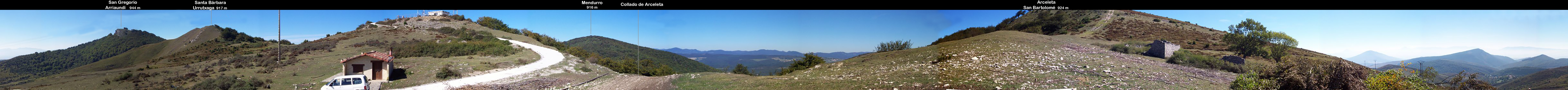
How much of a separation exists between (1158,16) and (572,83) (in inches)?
935

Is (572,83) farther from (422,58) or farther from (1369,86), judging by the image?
(1369,86)

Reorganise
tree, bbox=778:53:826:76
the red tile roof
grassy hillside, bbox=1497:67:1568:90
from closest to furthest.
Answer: grassy hillside, bbox=1497:67:1568:90, the red tile roof, tree, bbox=778:53:826:76

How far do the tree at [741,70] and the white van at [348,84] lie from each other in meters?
8.42

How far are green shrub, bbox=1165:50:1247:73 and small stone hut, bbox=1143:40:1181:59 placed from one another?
0.80ft

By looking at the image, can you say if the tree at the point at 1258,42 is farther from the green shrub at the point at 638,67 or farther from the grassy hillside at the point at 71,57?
the grassy hillside at the point at 71,57

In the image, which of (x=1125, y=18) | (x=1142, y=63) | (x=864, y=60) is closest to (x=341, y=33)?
(x=864, y=60)

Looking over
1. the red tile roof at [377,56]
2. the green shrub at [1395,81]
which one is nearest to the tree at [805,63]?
the red tile roof at [377,56]

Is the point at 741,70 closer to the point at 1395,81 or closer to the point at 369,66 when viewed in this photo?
the point at 369,66

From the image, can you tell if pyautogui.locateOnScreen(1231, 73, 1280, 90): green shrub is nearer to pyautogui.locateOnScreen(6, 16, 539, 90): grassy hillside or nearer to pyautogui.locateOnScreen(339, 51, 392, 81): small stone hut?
pyautogui.locateOnScreen(6, 16, 539, 90): grassy hillside

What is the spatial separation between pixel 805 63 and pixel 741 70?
2025 mm

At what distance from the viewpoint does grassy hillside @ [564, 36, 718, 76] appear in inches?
645

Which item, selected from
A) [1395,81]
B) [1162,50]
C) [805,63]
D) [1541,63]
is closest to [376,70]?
[805,63]

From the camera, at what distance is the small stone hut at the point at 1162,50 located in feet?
43.8

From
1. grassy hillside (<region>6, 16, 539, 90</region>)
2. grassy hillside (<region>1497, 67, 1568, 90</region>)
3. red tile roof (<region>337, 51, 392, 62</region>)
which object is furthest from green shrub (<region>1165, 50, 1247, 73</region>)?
red tile roof (<region>337, 51, 392, 62</region>)
